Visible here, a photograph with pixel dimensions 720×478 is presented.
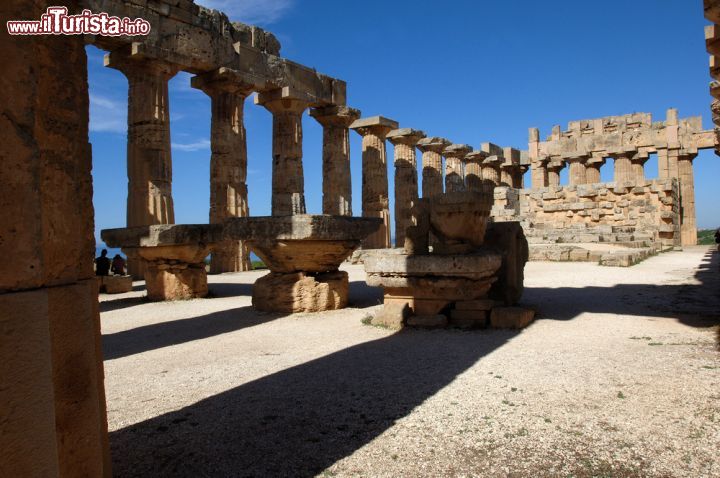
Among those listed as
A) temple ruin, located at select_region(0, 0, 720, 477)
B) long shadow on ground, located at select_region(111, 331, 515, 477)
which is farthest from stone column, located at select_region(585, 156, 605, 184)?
long shadow on ground, located at select_region(111, 331, 515, 477)

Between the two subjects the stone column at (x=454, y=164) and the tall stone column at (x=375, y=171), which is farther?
the stone column at (x=454, y=164)

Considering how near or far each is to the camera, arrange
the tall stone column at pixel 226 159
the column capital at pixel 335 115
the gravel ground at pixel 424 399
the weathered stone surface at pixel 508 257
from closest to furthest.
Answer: the gravel ground at pixel 424 399 → the weathered stone surface at pixel 508 257 → the tall stone column at pixel 226 159 → the column capital at pixel 335 115

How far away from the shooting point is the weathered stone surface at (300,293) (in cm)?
715

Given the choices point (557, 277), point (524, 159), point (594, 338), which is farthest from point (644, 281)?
point (524, 159)

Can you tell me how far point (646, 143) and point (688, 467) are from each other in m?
29.1

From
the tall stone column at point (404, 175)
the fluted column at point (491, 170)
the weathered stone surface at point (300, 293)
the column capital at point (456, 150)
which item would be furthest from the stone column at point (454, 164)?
the weathered stone surface at point (300, 293)

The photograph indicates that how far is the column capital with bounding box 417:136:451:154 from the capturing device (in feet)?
79.0

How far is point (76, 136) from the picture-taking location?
192cm

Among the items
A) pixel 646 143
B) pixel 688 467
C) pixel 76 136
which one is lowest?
pixel 688 467

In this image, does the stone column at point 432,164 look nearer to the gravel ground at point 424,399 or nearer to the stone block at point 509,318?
the gravel ground at point 424,399

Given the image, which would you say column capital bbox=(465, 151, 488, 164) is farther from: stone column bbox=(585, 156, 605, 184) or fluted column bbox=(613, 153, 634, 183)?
fluted column bbox=(613, 153, 634, 183)

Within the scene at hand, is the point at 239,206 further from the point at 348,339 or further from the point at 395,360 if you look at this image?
the point at 395,360

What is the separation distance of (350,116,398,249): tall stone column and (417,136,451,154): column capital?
4783 millimetres

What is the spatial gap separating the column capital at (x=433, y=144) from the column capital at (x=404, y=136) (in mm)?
2695
